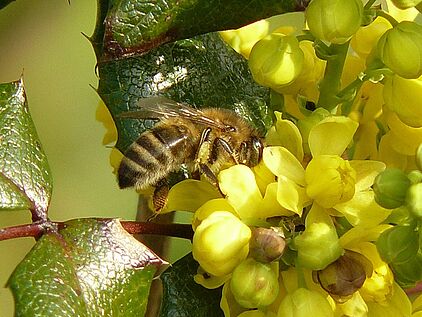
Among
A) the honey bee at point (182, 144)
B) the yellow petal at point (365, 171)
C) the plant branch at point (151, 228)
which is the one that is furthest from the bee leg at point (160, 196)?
the yellow petal at point (365, 171)

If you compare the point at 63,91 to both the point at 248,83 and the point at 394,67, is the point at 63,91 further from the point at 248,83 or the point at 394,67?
the point at 394,67

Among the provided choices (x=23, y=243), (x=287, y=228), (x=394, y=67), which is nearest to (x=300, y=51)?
(x=394, y=67)

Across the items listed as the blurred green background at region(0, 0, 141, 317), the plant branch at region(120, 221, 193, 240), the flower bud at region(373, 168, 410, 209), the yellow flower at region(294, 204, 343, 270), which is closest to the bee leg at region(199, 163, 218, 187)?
the plant branch at region(120, 221, 193, 240)

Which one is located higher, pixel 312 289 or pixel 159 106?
pixel 159 106

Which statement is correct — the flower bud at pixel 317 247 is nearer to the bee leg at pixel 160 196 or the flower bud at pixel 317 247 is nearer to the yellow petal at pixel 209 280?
the yellow petal at pixel 209 280

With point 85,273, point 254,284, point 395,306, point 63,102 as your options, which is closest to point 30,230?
point 85,273

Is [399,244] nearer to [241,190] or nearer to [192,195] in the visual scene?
[241,190]
